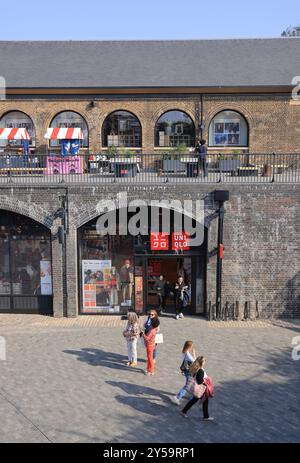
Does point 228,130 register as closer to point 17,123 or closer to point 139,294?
point 17,123

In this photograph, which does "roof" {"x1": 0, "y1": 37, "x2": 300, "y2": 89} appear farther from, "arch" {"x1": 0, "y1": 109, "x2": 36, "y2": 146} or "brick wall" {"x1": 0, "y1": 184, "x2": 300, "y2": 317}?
"brick wall" {"x1": 0, "y1": 184, "x2": 300, "y2": 317}

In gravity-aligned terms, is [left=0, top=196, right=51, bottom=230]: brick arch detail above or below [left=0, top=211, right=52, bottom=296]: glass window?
above

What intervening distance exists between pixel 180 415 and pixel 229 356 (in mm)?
3265

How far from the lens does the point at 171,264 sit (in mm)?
16203

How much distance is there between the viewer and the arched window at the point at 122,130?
77.2 feet

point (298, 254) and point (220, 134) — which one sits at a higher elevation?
point (220, 134)

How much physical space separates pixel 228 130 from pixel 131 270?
1022 centimetres

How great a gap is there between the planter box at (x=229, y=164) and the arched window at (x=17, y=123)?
9.85 metres

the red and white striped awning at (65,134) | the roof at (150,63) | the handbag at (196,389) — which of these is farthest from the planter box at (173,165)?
the handbag at (196,389)

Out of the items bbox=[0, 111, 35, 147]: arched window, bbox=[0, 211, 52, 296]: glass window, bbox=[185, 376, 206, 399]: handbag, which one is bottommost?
bbox=[185, 376, 206, 399]: handbag

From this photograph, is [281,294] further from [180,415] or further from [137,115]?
[137,115]

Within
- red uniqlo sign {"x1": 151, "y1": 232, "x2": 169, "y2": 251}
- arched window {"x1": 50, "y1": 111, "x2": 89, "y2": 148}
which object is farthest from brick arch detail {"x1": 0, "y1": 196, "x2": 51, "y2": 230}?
arched window {"x1": 50, "y1": 111, "x2": 89, "y2": 148}

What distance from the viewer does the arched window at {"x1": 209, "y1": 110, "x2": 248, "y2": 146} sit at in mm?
23422
